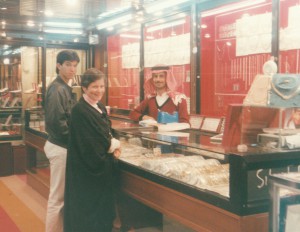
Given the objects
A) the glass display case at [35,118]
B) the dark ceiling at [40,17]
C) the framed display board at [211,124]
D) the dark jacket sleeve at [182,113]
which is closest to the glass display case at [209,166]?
the dark jacket sleeve at [182,113]

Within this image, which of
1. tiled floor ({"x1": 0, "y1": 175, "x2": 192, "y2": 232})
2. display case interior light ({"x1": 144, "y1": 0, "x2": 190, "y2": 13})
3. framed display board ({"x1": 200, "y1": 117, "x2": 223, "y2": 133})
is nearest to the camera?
tiled floor ({"x1": 0, "y1": 175, "x2": 192, "y2": 232})

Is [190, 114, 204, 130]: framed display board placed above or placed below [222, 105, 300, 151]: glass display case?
below

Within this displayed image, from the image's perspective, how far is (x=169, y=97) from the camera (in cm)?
420

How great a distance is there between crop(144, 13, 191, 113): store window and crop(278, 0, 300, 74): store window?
149 cm

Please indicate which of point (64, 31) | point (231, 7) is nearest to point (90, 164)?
point (231, 7)

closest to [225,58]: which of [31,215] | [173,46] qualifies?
[173,46]

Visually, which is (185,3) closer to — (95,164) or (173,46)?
(173,46)

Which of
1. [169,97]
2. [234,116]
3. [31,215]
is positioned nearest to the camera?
[234,116]

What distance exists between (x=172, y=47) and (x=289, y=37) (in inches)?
80.6

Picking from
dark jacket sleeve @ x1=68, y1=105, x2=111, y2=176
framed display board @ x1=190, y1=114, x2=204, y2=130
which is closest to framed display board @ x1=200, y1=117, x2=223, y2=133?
framed display board @ x1=190, y1=114, x2=204, y2=130

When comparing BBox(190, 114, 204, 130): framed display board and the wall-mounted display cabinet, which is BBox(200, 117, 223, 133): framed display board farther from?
the wall-mounted display cabinet

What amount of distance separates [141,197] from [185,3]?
3.08 m

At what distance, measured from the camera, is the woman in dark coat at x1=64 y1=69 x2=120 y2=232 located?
314 cm

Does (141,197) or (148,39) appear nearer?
Result: (141,197)
